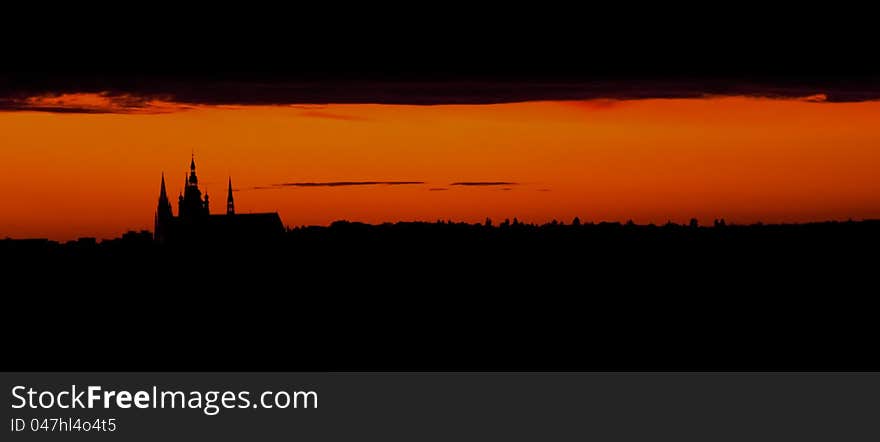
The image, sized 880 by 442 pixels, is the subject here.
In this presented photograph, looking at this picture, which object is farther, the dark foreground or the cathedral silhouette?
the cathedral silhouette

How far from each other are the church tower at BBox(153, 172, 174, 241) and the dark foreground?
2035 mm

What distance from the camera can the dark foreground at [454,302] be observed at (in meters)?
97.5

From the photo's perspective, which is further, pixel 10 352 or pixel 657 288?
pixel 657 288

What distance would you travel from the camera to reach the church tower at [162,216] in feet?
595

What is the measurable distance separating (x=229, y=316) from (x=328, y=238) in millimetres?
61803

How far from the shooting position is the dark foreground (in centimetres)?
9750

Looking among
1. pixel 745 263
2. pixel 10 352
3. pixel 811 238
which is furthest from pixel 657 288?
pixel 10 352

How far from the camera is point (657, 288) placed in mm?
150625

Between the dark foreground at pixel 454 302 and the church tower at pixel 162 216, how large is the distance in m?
2.04

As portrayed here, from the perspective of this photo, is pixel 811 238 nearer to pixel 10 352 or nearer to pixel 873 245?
pixel 873 245

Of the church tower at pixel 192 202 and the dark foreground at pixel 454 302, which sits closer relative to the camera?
the dark foreground at pixel 454 302

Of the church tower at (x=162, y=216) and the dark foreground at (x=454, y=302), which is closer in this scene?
the dark foreground at (x=454, y=302)

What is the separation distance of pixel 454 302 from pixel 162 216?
55134mm
